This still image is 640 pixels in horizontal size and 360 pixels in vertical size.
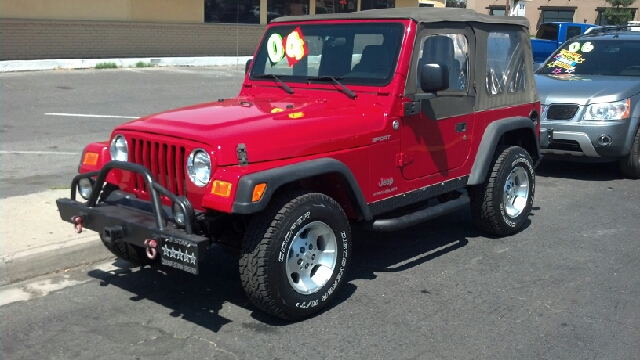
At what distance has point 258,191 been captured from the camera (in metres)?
4.11

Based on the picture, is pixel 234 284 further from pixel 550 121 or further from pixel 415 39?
pixel 550 121

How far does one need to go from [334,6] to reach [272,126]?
2406cm

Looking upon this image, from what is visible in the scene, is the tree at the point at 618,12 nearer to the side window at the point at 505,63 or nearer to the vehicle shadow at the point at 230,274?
the side window at the point at 505,63

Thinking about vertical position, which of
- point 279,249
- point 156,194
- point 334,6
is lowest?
point 279,249

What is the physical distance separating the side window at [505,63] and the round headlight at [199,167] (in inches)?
118

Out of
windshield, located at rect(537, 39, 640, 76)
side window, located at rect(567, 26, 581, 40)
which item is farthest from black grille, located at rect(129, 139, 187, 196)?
side window, located at rect(567, 26, 581, 40)

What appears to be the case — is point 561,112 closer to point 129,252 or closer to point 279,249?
point 279,249

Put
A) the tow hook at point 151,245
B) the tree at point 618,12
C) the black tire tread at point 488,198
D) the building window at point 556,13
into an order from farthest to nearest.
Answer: the building window at point 556,13, the tree at point 618,12, the black tire tread at point 488,198, the tow hook at point 151,245

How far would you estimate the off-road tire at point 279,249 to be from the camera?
14.0 feet

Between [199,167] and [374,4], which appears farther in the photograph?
[374,4]

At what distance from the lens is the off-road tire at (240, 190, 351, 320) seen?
4277 millimetres

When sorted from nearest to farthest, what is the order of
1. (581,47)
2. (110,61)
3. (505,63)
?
(505,63), (581,47), (110,61)

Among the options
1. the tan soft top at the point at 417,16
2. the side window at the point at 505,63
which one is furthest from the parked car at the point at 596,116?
the tan soft top at the point at 417,16

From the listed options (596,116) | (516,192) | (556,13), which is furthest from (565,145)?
(556,13)
